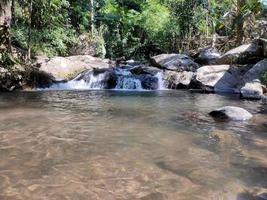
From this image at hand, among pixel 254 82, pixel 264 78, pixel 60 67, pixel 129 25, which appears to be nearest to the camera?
pixel 254 82

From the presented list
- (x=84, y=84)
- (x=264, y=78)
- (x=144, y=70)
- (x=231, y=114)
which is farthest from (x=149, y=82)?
(x=231, y=114)

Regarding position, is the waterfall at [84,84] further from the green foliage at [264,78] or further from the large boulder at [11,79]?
the green foliage at [264,78]

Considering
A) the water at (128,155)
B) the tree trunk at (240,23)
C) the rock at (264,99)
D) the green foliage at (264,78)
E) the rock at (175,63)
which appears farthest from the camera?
the tree trunk at (240,23)

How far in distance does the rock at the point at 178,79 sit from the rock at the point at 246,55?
190 centimetres

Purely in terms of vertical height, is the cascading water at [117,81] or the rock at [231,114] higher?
the cascading water at [117,81]

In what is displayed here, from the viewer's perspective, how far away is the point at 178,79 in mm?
18125

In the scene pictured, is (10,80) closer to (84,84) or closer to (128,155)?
(84,84)

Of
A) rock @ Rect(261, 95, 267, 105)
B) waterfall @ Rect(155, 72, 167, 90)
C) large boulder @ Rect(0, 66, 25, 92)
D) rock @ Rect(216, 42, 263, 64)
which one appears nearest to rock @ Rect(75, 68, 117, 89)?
waterfall @ Rect(155, 72, 167, 90)

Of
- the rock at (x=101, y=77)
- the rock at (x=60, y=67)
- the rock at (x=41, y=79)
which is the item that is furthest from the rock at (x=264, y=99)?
the rock at (x=41, y=79)

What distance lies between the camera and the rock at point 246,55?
58.8ft

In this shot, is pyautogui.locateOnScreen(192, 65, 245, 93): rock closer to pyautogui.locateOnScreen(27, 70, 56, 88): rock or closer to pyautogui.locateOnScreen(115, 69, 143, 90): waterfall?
pyautogui.locateOnScreen(115, 69, 143, 90): waterfall

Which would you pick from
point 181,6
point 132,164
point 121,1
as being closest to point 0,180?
point 132,164

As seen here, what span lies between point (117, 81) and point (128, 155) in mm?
11937

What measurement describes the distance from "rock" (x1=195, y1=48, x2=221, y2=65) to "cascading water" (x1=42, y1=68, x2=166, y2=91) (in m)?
3.33
